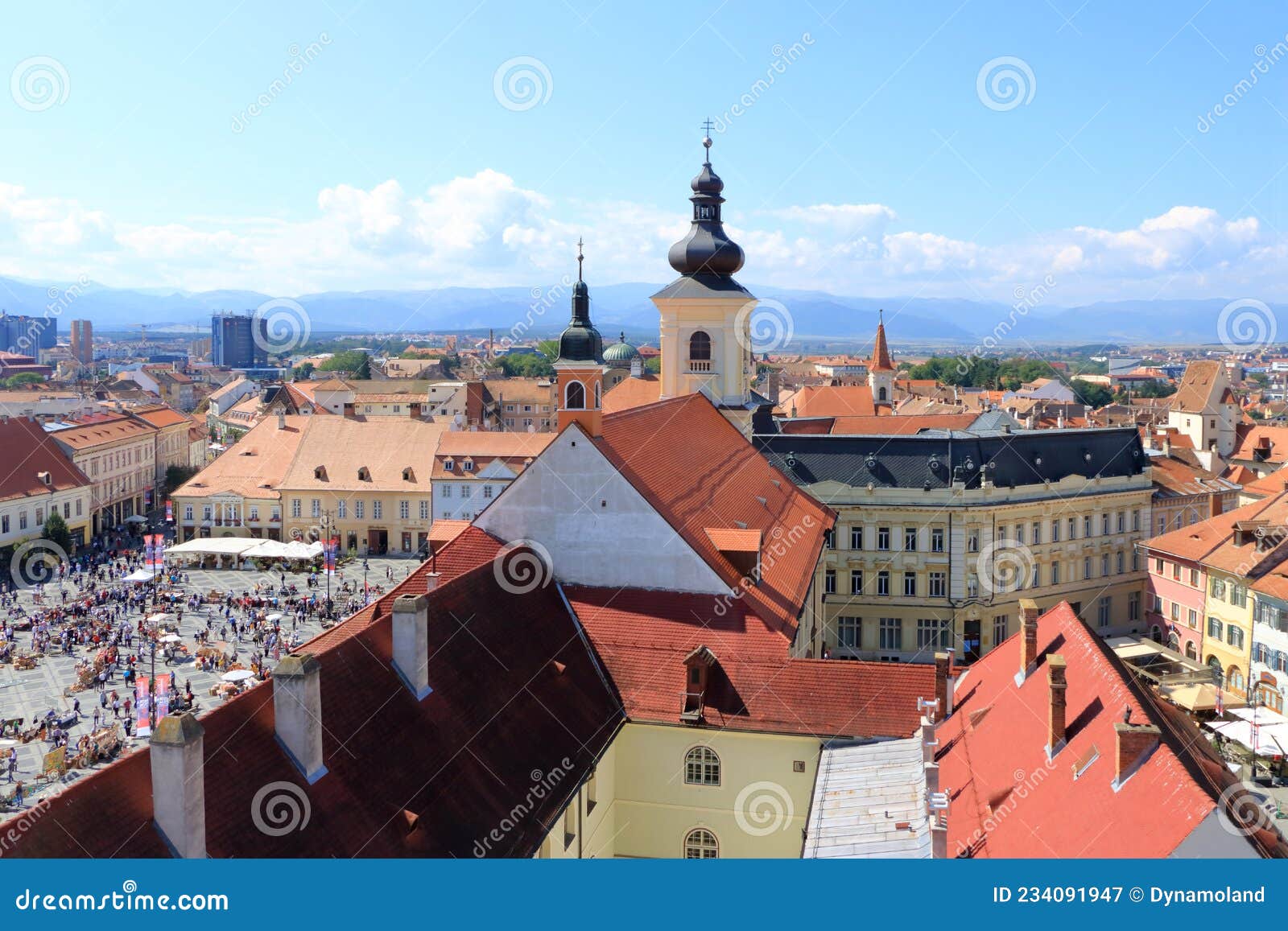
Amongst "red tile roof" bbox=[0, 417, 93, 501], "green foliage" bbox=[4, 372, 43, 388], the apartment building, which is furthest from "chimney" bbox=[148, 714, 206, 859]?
"green foliage" bbox=[4, 372, 43, 388]

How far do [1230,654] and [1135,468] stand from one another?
11995 mm

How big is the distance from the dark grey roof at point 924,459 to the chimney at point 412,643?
99.8 ft

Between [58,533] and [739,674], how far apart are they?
5427 centimetres

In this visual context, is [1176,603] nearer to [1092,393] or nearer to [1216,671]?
[1216,671]

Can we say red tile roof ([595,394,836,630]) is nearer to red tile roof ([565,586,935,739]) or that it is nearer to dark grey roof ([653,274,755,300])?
red tile roof ([565,586,935,739])

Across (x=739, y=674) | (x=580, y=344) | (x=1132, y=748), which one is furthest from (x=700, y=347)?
(x=1132, y=748)

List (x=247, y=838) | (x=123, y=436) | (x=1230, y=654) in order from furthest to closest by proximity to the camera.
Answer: (x=123, y=436) → (x=1230, y=654) → (x=247, y=838)

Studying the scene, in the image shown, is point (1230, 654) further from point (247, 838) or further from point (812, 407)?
point (812, 407)

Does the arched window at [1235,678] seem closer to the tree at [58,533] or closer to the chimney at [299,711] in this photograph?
the chimney at [299,711]

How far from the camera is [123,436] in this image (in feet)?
273

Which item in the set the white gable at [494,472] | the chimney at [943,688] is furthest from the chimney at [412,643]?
Result: the white gable at [494,472]

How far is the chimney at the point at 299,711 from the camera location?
594 inches

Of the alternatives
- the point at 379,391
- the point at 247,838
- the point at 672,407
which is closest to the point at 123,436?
the point at 379,391

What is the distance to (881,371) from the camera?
100750mm
